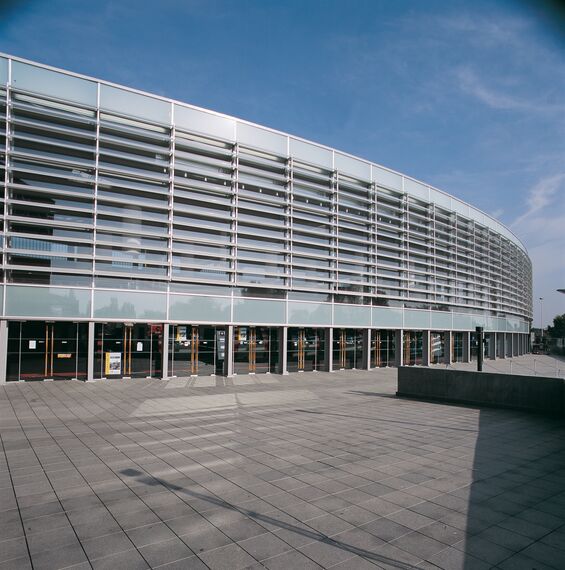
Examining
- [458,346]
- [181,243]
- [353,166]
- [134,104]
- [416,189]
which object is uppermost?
[134,104]

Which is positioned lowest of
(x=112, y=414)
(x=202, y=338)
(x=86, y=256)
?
(x=112, y=414)

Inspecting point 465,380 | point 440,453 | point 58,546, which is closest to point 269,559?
point 58,546

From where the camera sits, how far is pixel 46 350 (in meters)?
26.3

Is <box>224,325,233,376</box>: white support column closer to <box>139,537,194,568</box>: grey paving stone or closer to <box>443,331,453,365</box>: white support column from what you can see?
<box>139,537,194,568</box>: grey paving stone

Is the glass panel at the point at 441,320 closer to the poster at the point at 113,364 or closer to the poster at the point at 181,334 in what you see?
the poster at the point at 181,334

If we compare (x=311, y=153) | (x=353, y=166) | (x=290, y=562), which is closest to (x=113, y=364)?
(x=311, y=153)

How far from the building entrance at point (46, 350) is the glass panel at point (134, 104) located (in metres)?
13.6

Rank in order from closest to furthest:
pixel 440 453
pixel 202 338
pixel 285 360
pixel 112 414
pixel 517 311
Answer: pixel 440 453, pixel 112 414, pixel 202 338, pixel 285 360, pixel 517 311

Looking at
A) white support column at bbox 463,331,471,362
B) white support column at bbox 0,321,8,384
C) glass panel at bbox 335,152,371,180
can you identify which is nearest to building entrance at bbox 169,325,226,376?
white support column at bbox 0,321,8,384

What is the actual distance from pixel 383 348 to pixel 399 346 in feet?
A: 5.00

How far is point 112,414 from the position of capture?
1666 centimetres

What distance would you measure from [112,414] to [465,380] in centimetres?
1477

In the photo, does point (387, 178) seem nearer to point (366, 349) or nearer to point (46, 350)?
point (366, 349)

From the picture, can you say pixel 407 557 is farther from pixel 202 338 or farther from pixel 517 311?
pixel 517 311
